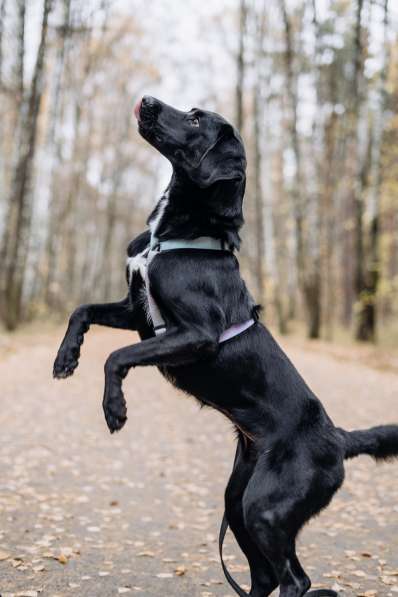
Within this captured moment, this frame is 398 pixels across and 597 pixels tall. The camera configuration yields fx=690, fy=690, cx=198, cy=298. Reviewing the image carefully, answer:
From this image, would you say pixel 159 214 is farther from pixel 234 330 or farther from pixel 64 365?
pixel 64 365

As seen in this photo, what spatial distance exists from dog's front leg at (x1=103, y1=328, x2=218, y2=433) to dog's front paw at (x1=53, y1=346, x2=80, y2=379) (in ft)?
0.95

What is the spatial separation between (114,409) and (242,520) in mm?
954

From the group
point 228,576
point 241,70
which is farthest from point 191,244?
point 241,70

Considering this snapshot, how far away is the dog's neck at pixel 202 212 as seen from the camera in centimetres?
324

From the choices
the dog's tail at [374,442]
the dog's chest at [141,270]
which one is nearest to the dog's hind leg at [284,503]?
the dog's tail at [374,442]

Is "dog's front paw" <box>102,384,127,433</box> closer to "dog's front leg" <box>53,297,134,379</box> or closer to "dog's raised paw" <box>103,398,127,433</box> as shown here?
"dog's raised paw" <box>103,398,127,433</box>

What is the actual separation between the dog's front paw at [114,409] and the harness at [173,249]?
355mm

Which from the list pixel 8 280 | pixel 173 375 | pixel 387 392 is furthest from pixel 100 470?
pixel 8 280

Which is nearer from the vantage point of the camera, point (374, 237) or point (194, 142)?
point (194, 142)

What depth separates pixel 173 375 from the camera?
Result: 124 inches

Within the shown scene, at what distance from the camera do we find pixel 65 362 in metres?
3.16

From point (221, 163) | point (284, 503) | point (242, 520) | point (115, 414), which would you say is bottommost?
point (242, 520)

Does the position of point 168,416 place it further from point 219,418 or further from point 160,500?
point 160,500

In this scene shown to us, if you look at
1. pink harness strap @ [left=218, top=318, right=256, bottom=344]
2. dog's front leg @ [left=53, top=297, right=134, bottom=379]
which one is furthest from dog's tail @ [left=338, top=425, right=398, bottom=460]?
dog's front leg @ [left=53, top=297, right=134, bottom=379]
